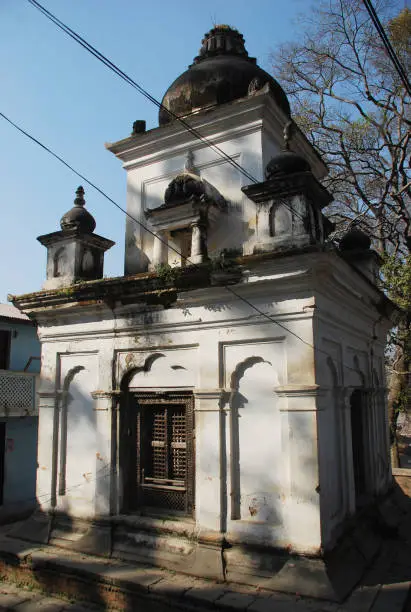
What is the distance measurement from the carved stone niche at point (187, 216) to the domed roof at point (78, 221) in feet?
4.41

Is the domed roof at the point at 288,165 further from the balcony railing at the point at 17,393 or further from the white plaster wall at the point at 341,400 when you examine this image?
the balcony railing at the point at 17,393

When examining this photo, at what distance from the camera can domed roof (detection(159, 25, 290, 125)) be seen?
8375mm

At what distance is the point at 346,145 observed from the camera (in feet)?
52.3

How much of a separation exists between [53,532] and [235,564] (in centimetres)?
316

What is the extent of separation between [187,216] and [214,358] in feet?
7.56

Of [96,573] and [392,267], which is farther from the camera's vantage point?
[392,267]

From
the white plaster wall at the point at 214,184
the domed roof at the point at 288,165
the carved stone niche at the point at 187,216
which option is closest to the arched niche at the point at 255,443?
the carved stone niche at the point at 187,216

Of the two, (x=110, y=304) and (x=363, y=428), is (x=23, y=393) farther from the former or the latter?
(x=363, y=428)

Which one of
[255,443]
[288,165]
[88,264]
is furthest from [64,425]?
[288,165]

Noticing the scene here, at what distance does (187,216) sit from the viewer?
24.2 feet

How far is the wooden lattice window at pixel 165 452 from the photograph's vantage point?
6762mm

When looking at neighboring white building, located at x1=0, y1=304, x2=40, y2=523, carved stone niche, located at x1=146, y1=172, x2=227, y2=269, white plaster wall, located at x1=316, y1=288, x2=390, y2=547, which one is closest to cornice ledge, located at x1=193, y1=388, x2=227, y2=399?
white plaster wall, located at x1=316, y1=288, x2=390, y2=547

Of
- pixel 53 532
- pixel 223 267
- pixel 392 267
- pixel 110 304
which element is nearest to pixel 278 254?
pixel 223 267

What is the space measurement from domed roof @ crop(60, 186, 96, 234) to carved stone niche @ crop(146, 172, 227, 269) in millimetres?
1346
